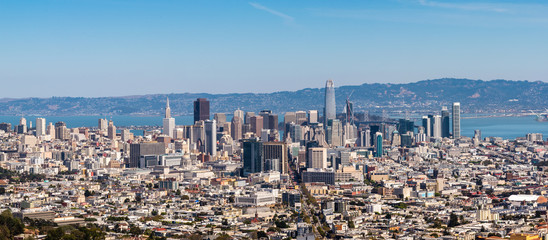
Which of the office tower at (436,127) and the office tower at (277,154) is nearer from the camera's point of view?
the office tower at (277,154)

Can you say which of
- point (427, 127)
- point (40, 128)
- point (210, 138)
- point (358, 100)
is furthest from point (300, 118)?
point (358, 100)

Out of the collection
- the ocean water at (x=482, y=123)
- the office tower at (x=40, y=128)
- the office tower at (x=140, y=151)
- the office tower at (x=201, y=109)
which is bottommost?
the ocean water at (x=482, y=123)

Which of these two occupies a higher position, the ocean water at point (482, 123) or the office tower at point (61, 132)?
the office tower at point (61, 132)

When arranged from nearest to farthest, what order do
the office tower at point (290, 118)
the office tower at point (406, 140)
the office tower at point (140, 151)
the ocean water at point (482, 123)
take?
the office tower at point (140, 151) < the office tower at point (406, 140) < the office tower at point (290, 118) < the ocean water at point (482, 123)

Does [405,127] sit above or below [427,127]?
above

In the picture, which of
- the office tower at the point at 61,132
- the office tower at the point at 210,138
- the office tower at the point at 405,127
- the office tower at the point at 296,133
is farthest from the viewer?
the office tower at the point at 405,127

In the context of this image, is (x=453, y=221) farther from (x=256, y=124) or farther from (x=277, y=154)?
(x=256, y=124)

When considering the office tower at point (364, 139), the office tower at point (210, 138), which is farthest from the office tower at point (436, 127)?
the office tower at point (210, 138)

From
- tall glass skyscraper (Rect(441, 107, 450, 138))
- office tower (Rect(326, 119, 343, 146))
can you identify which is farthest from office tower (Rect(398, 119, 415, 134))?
office tower (Rect(326, 119, 343, 146))

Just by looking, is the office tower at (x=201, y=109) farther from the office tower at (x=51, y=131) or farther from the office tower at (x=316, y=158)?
the office tower at (x=316, y=158)
